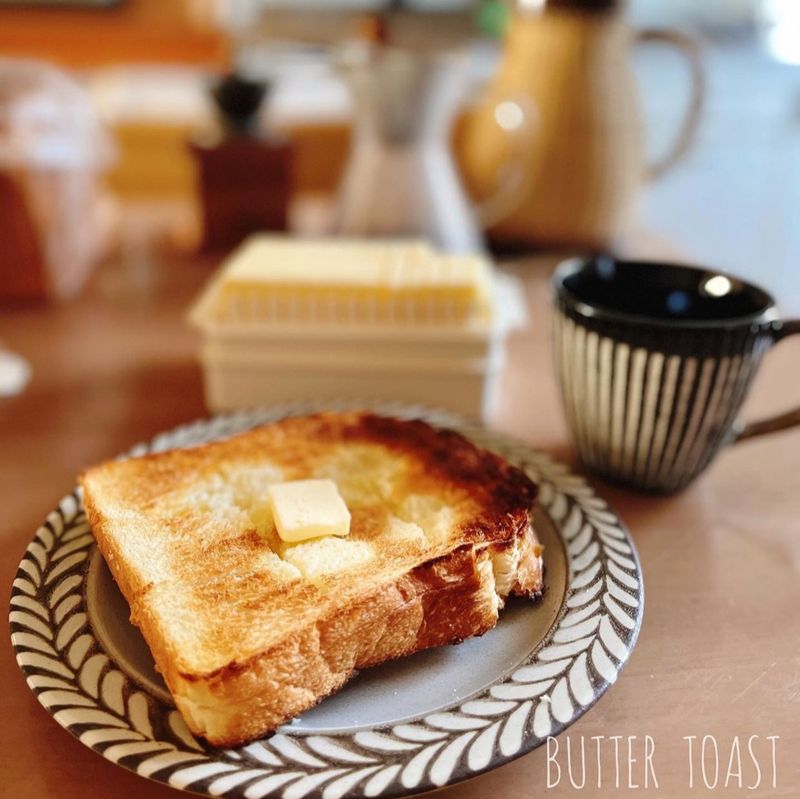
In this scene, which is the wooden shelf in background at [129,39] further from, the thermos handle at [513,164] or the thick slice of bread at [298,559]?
the thick slice of bread at [298,559]

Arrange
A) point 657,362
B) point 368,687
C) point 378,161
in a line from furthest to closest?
1. point 378,161
2. point 657,362
3. point 368,687

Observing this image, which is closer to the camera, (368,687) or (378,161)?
(368,687)

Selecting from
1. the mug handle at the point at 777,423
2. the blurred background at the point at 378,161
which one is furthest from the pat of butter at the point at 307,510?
the blurred background at the point at 378,161

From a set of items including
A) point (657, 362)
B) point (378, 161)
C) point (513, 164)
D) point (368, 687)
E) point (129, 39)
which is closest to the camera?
point (368, 687)

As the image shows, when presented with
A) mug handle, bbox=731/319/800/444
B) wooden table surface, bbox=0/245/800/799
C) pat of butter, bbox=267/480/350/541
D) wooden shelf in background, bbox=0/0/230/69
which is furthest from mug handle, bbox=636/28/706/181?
wooden shelf in background, bbox=0/0/230/69

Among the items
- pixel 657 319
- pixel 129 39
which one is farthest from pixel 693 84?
pixel 129 39

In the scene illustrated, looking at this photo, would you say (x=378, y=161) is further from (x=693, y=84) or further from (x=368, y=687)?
(x=368, y=687)
